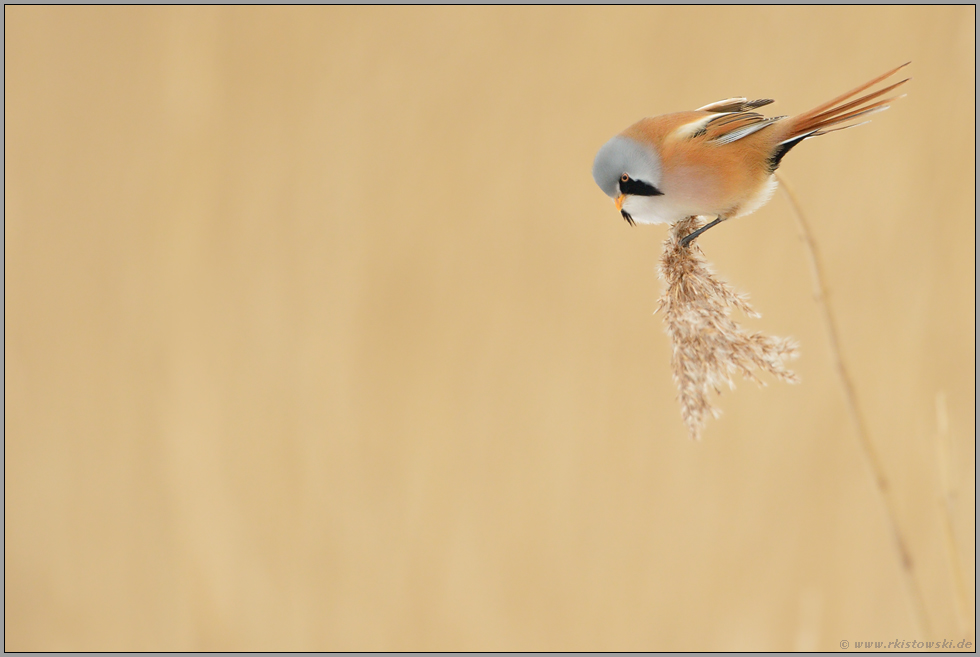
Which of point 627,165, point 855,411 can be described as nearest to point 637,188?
point 627,165

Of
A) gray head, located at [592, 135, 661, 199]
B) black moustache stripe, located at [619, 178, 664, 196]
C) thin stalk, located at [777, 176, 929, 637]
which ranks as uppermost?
gray head, located at [592, 135, 661, 199]

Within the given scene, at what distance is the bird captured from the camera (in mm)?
334

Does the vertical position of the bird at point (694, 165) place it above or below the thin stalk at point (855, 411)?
above

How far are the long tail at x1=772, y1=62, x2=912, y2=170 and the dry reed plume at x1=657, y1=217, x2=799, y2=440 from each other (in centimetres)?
6

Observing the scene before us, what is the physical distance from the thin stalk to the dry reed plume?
0.03 m

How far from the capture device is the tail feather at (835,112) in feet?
0.95

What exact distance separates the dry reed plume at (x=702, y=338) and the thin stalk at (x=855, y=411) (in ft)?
0.09

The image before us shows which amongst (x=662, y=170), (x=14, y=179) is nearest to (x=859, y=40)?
(x=662, y=170)

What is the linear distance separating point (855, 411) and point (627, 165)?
17 centimetres

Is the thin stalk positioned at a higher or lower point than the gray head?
lower

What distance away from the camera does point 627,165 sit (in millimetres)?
333

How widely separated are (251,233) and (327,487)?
0.37m

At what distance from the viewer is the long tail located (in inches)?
11.4

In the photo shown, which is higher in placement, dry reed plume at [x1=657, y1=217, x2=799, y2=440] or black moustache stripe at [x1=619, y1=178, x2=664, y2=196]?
black moustache stripe at [x1=619, y1=178, x2=664, y2=196]
